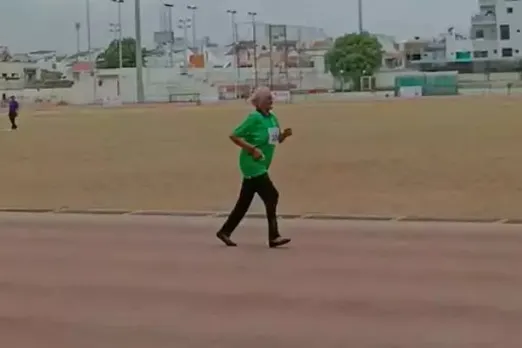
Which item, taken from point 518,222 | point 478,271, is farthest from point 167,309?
point 518,222

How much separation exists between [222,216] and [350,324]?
7821 millimetres

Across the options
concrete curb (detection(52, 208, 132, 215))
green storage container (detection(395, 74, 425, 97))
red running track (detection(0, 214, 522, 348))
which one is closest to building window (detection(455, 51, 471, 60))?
green storage container (detection(395, 74, 425, 97))

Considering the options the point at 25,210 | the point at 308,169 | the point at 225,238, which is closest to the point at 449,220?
the point at 225,238

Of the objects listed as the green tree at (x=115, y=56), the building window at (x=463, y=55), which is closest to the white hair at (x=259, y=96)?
the building window at (x=463, y=55)

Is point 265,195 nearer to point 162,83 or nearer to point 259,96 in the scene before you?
point 259,96

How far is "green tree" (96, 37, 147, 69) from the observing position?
163250 millimetres

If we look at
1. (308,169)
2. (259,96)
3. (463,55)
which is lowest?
(308,169)

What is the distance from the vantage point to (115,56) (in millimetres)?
166000

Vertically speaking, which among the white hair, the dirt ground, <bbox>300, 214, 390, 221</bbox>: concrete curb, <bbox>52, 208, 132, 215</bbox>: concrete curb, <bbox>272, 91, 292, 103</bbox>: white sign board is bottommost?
<bbox>300, 214, 390, 221</bbox>: concrete curb

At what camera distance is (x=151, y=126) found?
143 ft

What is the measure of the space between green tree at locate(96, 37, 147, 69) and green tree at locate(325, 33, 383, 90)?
1687 inches

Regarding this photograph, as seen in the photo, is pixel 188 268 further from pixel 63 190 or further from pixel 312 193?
pixel 63 190

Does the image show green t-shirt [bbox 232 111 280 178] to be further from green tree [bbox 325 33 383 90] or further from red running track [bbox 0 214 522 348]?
green tree [bbox 325 33 383 90]

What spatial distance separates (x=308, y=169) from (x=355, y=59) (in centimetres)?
10041
